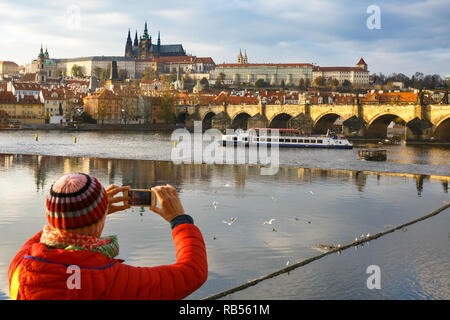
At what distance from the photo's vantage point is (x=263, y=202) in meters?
13.0

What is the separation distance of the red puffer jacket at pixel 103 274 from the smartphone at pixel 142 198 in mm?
178

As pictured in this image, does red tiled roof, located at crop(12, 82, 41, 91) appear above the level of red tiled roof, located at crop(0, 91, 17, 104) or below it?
above

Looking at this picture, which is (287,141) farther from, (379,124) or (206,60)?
(206,60)

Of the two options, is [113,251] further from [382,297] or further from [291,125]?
[291,125]

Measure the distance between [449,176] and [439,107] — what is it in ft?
75.3

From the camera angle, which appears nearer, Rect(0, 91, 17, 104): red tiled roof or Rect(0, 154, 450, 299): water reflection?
Rect(0, 154, 450, 299): water reflection

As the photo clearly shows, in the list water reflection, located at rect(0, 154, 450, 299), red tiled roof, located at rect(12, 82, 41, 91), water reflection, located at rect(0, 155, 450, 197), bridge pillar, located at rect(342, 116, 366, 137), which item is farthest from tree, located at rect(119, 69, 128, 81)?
water reflection, located at rect(0, 154, 450, 299)

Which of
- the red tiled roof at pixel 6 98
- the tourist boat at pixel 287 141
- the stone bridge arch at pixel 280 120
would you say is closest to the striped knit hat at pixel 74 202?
the tourist boat at pixel 287 141

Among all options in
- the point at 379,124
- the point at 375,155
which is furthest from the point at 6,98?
the point at 375,155

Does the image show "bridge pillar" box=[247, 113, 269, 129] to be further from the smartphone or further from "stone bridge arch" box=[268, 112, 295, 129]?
the smartphone

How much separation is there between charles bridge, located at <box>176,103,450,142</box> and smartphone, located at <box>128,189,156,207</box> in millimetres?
42599

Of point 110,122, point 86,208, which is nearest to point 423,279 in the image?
point 86,208

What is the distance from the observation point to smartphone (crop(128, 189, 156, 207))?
82.1 inches
